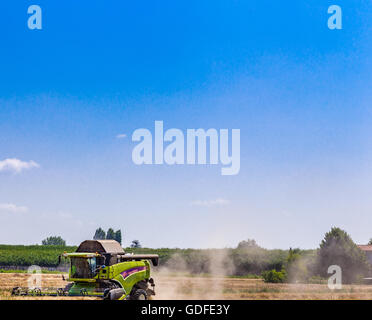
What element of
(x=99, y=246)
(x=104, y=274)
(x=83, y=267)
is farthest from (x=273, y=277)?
(x=104, y=274)

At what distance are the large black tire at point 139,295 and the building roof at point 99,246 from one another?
2321 mm

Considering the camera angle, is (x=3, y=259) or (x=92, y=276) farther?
(x=3, y=259)

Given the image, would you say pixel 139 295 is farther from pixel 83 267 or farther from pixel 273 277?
pixel 273 277

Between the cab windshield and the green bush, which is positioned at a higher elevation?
the cab windshield

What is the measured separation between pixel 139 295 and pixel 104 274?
8.73ft

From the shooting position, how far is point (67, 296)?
23.8 metres

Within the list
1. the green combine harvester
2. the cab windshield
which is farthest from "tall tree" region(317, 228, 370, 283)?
the cab windshield

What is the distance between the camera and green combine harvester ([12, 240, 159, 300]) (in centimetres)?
2358

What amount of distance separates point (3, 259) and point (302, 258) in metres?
55.5

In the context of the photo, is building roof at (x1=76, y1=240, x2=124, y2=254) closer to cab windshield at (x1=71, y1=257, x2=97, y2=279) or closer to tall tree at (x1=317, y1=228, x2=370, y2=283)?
cab windshield at (x1=71, y1=257, x2=97, y2=279)

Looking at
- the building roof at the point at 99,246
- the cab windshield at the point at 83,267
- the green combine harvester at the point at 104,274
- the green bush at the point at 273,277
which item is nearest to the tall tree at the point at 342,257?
the green bush at the point at 273,277
